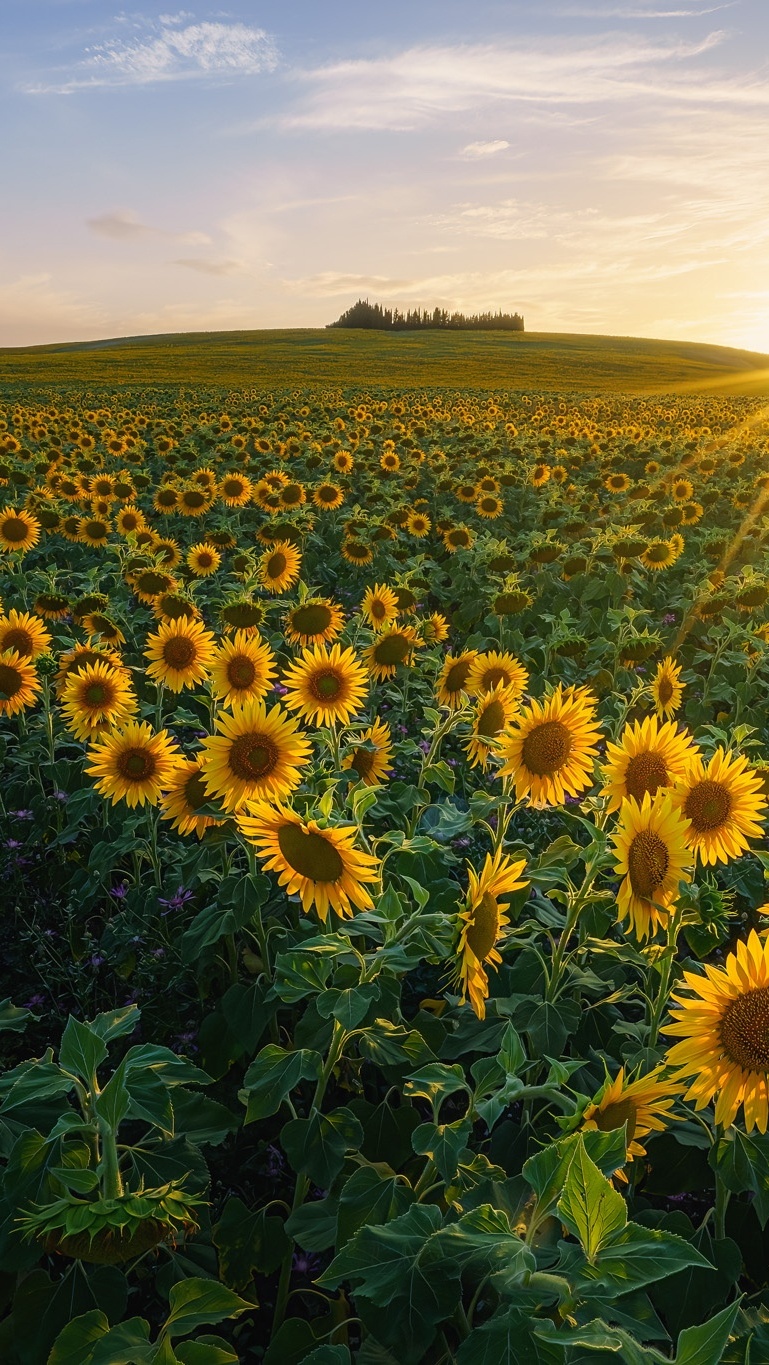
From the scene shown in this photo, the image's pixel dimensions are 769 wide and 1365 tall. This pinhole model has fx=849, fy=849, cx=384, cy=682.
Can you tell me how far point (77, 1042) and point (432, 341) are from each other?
289ft

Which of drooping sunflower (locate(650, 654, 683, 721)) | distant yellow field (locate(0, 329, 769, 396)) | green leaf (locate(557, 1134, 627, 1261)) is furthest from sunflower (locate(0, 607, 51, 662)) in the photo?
distant yellow field (locate(0, 329, 769, 396))

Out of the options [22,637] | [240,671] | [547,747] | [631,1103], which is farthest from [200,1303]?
[22,637]

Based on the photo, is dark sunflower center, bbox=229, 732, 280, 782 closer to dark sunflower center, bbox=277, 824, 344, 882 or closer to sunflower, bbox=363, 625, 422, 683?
dark sunflower center, bbox=277, 824, 344, 882

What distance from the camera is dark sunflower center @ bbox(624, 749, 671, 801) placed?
8.59ft

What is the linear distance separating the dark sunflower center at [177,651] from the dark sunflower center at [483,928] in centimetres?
282

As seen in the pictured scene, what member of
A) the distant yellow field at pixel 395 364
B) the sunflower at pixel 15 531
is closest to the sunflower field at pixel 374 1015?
the sunflower at pixel 15 531

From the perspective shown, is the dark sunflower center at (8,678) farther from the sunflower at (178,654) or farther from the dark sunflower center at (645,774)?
the dark sunflower center at (645,774)

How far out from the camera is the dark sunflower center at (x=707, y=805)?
2.42 m

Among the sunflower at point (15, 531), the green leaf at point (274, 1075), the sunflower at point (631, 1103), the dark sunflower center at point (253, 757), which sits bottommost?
the green leaf at point (274, 1075)

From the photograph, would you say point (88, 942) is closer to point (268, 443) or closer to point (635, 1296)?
point (635, 1296)

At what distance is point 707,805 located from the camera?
2.43 meters

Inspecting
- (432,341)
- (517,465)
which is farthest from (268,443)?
(432,341)

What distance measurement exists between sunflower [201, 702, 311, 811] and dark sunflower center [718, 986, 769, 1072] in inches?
60.7

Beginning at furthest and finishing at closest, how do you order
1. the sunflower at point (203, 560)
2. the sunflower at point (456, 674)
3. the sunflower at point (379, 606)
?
the sunflower at point (203, 560) → the sunflower at point (379, 606) → the sunflower at point (456, 674)
